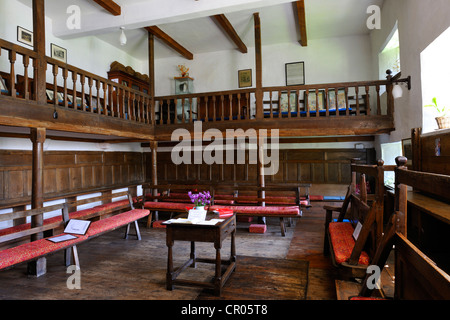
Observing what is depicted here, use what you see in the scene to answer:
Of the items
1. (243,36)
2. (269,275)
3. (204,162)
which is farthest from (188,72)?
(269,275)

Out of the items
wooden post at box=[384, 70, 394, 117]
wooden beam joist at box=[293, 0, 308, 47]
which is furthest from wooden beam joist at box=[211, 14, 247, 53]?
wooden post at box=[384, 70, 394, 117]

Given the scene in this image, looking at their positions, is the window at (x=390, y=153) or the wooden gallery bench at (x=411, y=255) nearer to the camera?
the wooden gallery bench at (x=411, y=255)

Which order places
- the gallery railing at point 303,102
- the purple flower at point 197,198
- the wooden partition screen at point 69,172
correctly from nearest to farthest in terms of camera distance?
the purple flower at point 197,198, the wooden partition screen at point 69,172, the gallery railing at point 303,102

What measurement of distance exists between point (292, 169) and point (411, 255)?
23.5 feet

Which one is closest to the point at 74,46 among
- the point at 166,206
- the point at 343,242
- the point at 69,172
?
the point at 69,172

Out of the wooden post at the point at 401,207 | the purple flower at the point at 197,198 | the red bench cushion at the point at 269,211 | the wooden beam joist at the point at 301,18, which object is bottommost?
the red bench cushion at the point at 269,211

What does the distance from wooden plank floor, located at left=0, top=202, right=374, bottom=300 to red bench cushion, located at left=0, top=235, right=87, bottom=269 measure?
0.47m

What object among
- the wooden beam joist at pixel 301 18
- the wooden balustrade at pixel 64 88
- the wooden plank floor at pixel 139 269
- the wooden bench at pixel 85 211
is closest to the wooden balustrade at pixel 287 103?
the wooden balustrade at pixel 64 88

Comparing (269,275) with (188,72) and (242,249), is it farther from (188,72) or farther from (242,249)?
(188,72)

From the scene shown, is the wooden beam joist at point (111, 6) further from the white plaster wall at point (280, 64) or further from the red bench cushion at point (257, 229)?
the red bench cushion at point (257, 229)

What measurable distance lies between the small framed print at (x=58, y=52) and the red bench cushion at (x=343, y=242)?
7.21 meters

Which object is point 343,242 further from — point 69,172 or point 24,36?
point 24,36

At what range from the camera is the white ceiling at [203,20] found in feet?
18.4

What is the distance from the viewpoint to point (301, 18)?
708 cm
